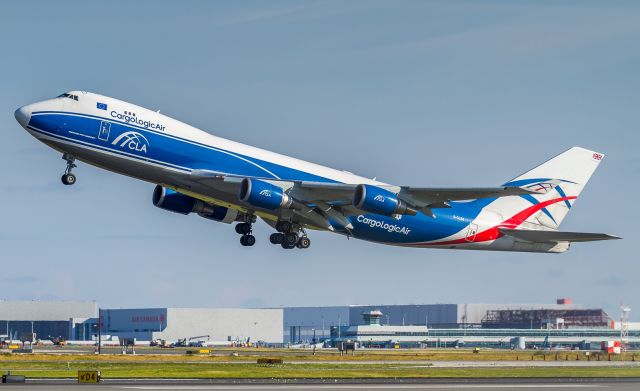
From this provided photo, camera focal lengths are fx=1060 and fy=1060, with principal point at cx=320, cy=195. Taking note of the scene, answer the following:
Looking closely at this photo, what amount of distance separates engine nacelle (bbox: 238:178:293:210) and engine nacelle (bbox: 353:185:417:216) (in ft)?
15.1

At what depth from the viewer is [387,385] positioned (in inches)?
2297

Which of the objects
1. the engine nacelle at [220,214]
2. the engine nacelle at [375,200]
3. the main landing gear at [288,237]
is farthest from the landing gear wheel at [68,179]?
the engine nacelle at [375,200]

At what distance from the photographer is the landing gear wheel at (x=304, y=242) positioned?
225ft

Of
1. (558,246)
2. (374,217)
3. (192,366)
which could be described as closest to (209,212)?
(374,217)

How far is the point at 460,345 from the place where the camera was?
Result: 193 meters

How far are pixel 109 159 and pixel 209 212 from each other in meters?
11.3

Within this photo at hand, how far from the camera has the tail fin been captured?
246 feet

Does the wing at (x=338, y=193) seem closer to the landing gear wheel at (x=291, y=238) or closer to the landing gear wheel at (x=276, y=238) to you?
the landing gear wheel at (x=291, y=238)

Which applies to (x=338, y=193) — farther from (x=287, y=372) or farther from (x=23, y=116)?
(x=23, y=116)

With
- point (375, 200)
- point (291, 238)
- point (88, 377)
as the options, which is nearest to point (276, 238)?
point (291, 238)

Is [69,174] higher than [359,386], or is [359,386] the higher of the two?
[69,174]

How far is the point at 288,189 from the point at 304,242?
5429mm

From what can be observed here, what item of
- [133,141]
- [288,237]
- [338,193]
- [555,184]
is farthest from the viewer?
[555,184]

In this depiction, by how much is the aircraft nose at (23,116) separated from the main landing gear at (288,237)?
56.7 feet
